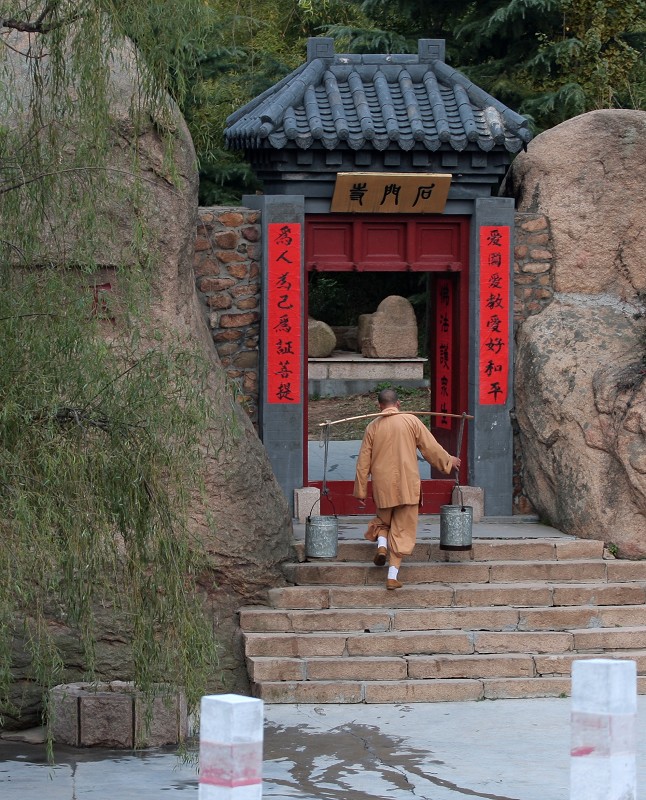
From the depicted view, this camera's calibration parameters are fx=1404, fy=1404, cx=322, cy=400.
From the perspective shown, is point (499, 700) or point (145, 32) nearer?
point (145, 32)

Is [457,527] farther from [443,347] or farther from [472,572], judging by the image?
[443,347]

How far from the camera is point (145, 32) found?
6539 mm

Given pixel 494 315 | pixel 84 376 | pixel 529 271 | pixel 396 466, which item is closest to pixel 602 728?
pixel 84 376

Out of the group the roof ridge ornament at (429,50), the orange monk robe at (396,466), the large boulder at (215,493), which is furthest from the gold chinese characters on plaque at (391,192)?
the orange monk robe at (396,466)

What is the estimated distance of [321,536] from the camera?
1060 cm

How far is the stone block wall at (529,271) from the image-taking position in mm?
12680

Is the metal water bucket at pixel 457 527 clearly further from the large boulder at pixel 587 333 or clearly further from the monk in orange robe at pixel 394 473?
Result: the large boulder at pixel 587 333

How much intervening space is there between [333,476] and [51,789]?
755 centimetres

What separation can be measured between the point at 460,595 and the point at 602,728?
5196 mm

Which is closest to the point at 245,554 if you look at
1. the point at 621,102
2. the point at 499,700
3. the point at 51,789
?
the point at 499,700

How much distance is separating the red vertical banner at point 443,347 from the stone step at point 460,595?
114 inches

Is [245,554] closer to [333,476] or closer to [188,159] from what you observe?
[188,159]

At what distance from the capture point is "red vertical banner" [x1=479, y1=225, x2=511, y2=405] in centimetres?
1252

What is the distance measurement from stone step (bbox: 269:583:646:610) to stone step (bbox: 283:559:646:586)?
0.10 meters
